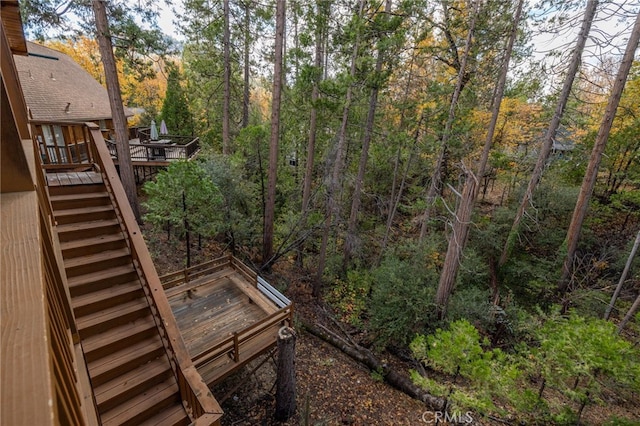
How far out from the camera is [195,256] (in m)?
8.91

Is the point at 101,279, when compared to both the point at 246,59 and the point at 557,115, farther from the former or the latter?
the point at 557,115

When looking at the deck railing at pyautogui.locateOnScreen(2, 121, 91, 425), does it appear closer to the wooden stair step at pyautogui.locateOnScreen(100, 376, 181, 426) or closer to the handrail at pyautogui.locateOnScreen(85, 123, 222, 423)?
the handrail at pyautogui.locateOnScreen(85, 123, 222, 423)

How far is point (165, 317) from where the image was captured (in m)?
3.68

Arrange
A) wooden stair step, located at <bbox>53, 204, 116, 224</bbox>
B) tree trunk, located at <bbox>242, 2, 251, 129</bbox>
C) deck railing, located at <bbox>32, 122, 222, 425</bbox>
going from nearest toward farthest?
deck railing, located at <bbox>32, 122, 222, 425</bbox>
wooden stair step, located at <bbox>53, 204, 116, 224</bbox>
tree trunk, located at <bbox>242, 2, 251, 129</bbox>

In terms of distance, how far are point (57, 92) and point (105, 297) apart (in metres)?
→ 13.3

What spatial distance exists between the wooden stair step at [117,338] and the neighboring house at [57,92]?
28.2 feet

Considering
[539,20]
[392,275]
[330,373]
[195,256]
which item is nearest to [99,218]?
[195,256]

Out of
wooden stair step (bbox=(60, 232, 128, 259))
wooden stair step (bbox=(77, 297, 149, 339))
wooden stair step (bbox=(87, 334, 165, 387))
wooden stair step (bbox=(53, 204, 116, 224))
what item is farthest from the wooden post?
wooden stair step (bbox=(53, 204, 116, 224))

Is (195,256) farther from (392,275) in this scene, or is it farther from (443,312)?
(443,312)

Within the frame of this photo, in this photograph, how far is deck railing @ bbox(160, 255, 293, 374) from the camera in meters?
4.74

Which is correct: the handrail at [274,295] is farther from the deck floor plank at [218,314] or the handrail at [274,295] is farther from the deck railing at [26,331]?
Answer: the deck railing at [26,331]

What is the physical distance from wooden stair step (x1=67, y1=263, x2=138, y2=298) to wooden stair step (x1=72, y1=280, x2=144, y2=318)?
56 millimetres

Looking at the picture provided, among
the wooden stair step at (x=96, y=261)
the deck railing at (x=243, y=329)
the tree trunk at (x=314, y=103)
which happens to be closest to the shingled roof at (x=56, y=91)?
the deck railing at (x=243, y=329)
